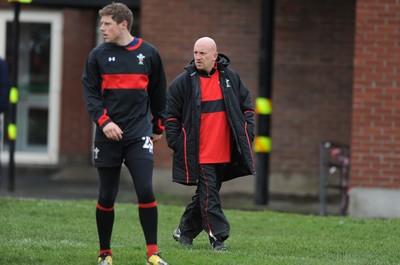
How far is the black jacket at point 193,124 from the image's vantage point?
962cm

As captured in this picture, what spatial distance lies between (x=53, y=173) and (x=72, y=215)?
27.7 ft

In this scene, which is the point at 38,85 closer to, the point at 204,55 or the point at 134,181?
the point at 204,55

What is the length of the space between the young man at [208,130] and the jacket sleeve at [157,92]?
2.68ft

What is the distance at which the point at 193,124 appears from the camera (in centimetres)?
963

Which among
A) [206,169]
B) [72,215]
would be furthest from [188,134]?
[72,215]

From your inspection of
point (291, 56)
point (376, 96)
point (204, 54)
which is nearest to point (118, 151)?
point (204, 54)

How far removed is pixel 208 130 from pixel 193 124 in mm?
151

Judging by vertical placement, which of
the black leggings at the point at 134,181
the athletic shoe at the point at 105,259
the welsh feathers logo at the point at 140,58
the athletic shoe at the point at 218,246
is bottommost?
the athletic shoe at the point at 218,246

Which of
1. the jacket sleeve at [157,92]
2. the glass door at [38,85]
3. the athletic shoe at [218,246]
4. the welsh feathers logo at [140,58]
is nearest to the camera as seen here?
the welsh feathers logo at [140,58]

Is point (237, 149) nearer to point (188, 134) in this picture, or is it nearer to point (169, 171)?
point (188, 134)

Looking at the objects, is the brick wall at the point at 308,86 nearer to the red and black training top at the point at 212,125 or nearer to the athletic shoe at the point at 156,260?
the red and black training top at the point at 212,125

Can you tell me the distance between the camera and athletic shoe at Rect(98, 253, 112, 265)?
27.6 feet

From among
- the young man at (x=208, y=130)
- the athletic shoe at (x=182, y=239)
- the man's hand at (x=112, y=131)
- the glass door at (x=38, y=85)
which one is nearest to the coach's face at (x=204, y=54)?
the young man at (x=208, y=130)

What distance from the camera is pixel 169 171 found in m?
18.1
